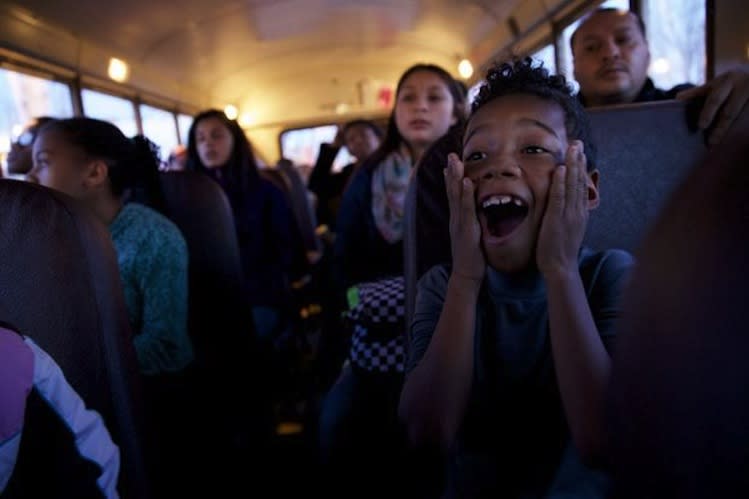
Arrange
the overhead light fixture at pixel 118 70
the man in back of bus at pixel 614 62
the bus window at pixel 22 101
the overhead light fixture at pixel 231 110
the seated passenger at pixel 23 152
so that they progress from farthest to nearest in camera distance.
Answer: the overhead light fixture at pixel 231 110, the overhead light fixture at pixel 118 70, the bus window at pixel 22 101, the seated passenger at pixel 23 152, the man in back of bus at pixel 614 62

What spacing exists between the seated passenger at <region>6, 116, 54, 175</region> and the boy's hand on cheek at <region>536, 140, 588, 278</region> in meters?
2.81

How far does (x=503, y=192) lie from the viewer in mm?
905

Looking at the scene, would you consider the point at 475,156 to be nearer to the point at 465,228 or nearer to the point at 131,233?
the point at 465,228

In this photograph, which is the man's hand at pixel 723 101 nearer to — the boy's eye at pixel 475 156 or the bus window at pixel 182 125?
the boy's eye at pixel 475 156

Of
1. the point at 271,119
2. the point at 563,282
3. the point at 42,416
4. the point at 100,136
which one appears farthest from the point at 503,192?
the point at 271,119

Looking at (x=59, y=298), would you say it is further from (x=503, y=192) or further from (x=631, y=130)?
(x=631, y=130)

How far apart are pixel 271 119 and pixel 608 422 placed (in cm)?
916

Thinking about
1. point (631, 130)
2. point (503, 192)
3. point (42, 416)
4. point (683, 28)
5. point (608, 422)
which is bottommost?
point (42, 416)

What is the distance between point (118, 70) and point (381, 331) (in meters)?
4.65

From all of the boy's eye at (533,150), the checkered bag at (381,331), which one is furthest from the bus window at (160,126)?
the boy's eye at (533,150)

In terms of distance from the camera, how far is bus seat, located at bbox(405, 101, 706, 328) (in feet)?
4.04

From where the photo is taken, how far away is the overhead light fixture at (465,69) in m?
6.37

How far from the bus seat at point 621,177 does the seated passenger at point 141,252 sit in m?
0.87

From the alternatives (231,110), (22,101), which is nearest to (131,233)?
(22,101)
